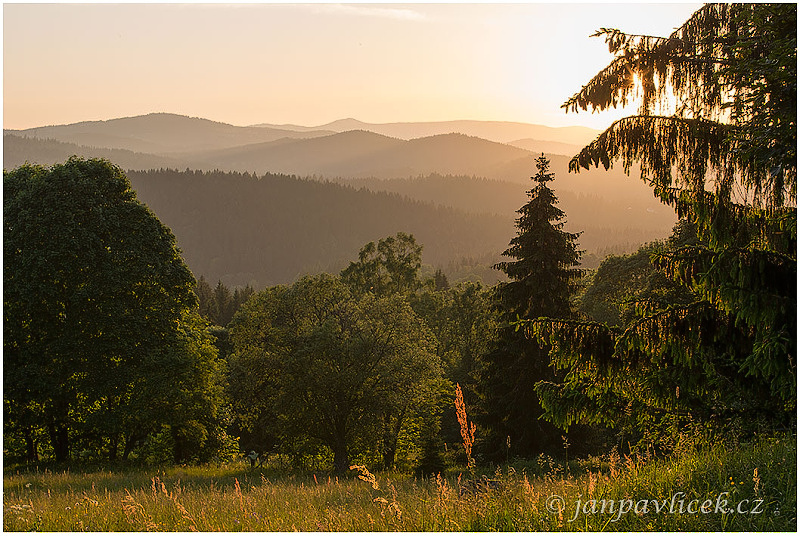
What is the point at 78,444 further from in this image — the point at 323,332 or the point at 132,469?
the point at 323,332

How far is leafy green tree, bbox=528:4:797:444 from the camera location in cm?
591

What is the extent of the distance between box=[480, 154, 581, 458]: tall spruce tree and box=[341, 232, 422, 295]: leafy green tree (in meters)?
23.6

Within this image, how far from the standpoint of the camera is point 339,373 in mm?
22422

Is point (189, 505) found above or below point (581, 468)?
above

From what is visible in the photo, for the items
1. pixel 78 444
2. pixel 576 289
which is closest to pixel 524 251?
pixel 576 289

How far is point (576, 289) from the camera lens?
20969mm

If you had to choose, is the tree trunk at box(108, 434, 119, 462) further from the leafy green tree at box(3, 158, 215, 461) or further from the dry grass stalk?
the dry grass stalk

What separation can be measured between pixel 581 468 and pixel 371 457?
14.1 m

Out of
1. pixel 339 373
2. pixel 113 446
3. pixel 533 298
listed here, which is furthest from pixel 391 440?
pixel 113 446

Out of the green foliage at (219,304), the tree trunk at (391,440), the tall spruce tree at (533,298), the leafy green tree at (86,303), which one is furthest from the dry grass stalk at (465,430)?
the green foliage at (219,304)

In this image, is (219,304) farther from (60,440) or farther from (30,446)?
(60,440)

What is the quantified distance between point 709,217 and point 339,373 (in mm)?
17546

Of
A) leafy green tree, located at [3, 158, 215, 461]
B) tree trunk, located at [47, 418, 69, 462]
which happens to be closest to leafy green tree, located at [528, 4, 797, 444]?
leafy green tree, located at [3, 158, 215, 461]

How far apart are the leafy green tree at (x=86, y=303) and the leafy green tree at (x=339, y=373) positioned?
4138 millimetres
